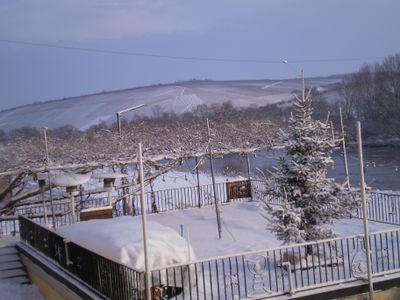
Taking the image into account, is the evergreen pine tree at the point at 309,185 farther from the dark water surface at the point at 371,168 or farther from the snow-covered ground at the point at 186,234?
the dark water surface at the point at 371,168

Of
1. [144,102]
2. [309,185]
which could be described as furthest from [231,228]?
[144,102]

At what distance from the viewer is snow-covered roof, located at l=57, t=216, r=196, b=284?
9.59 metres

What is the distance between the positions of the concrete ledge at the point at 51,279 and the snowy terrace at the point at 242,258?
0.17 metres

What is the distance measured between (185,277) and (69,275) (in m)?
2.91

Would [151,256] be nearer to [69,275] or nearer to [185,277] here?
[185,277]

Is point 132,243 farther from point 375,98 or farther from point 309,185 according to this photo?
point 375,98

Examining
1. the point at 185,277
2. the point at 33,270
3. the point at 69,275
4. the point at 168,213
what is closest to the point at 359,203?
the point at 185,277

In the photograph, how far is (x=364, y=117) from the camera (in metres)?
73.7

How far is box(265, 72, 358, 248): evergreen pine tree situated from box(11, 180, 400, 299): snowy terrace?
1.94 feet

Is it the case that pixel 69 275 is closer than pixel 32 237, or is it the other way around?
pixel 69 275

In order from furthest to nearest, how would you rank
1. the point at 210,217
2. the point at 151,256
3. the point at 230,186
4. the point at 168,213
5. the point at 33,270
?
1. the point at 230,186
2. the point at 168,213
3. the point at 210,217
4. the point at 33,270
5. the point at 151,256

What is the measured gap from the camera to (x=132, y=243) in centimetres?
981

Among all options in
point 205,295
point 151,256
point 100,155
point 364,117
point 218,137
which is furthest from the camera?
point 364,117

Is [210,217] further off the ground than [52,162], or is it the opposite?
[52,162]
